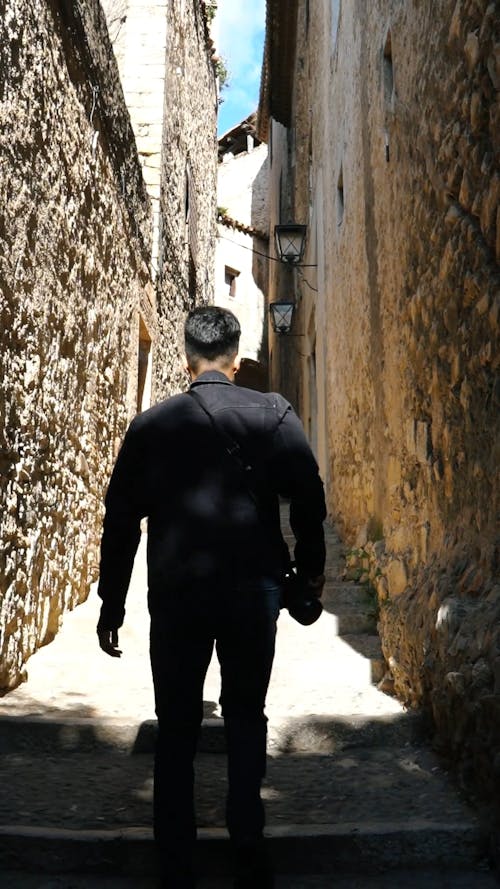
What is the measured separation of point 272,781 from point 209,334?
1.45 meters

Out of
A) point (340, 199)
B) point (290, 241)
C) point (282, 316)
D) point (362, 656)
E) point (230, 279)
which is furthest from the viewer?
point (230, 279)

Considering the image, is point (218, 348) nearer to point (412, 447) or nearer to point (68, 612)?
point (412, 447)

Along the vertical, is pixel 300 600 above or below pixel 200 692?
above

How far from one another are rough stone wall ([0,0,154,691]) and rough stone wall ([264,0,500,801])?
5.34 ft

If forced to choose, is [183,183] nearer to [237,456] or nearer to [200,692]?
[237,456]

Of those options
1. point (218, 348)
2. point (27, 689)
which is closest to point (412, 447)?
point (218, 348)

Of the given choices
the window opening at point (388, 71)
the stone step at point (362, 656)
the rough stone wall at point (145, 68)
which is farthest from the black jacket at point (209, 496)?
the rough stone wall at point (145, 68)

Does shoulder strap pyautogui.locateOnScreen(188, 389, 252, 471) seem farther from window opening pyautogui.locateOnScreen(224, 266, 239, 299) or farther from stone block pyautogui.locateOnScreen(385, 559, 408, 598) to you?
window opening pyautogui.locateOnScreen(224, 266, 239, 299)

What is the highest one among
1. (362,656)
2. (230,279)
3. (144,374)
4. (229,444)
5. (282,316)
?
(230,279)

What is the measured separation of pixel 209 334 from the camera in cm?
220

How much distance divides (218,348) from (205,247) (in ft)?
35.5

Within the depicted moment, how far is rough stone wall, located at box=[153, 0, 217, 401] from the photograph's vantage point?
27.7 feet

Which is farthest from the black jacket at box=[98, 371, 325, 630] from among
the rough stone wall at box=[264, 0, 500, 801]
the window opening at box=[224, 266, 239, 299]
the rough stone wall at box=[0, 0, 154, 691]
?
the window opening at box=[224, 266, 239, 299]

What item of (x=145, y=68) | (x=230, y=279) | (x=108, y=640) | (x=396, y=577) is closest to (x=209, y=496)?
(x=108, y=640)
